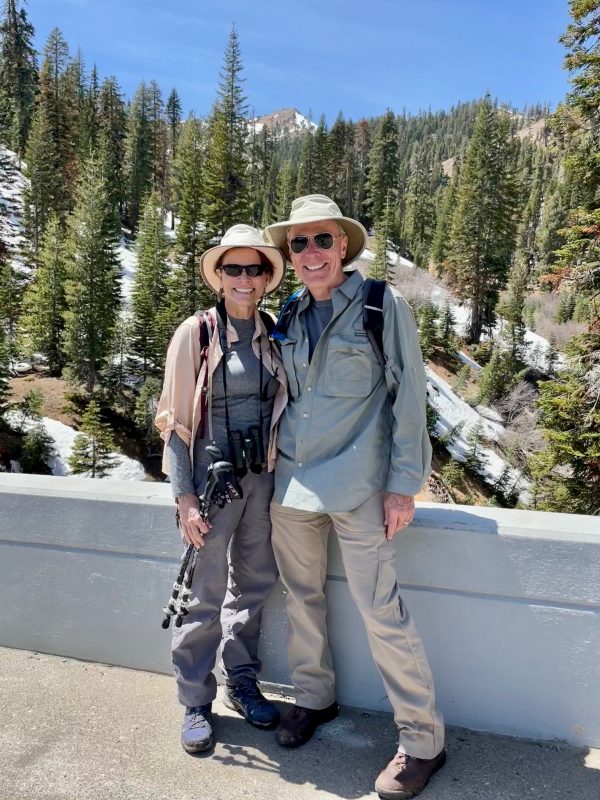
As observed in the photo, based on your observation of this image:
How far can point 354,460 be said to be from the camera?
2.35 metres

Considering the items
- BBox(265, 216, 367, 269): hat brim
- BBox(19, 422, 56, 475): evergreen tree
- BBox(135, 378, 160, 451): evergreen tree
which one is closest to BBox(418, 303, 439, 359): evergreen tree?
BBox(135, 378, 160, 451): evergreen tree

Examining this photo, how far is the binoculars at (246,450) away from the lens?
254 cm

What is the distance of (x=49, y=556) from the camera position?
10.1 feet

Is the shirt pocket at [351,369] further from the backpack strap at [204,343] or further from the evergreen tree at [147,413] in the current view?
the evergreen tree at [147,413]

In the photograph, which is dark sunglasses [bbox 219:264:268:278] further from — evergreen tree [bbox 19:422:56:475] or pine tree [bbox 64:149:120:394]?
pine tree [bbox 64:149:120:394]

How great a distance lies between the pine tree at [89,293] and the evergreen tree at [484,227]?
27.2m

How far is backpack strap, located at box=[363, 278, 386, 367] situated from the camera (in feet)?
7.78

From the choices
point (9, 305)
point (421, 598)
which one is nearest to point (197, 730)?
point (421, 598)

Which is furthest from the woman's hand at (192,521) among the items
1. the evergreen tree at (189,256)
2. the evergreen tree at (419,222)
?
the evergreen tree at (419,222)

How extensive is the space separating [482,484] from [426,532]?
2883 centimetres

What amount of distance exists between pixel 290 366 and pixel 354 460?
0.49m

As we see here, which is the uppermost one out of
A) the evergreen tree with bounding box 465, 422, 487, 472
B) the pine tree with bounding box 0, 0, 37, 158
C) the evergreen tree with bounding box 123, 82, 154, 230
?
the pine tree with bounding box 0, 0, 37, 158

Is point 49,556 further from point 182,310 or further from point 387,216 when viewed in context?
point 387,216

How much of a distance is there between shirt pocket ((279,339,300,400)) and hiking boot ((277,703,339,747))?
134 centimetres
